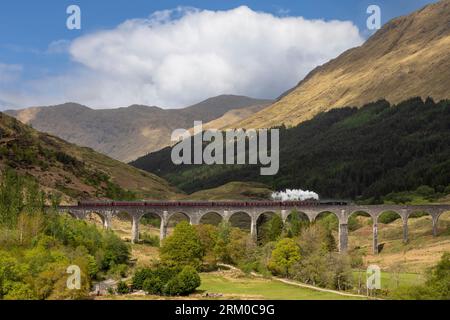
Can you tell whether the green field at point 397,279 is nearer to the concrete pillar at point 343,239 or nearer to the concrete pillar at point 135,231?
the concrete pillar at point 343,239

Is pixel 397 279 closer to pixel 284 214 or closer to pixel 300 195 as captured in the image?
pixel 284 214

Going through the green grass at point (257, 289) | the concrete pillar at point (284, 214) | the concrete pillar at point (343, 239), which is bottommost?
the green grass at point (257, 289)

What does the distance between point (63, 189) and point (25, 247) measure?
8805 centimetres

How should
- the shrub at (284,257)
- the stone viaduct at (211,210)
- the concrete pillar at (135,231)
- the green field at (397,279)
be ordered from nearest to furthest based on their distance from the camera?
the green field at (397,279) < the shrub at (284,257) < the concrete pillar at (135,231) < the stone viaduct at (211,210)

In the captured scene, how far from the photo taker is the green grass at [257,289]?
70.0 meters

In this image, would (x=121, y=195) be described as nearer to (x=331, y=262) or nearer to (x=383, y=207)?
(x=383, y=207)

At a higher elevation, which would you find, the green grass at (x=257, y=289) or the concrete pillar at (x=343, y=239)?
the concrete pillar at (x=343, y=239)

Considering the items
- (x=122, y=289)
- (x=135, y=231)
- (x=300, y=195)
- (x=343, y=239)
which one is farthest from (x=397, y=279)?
(x=300, y=195)

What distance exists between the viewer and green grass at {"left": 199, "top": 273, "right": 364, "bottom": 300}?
7000 cm

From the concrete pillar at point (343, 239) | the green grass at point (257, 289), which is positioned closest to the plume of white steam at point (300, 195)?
the concrete pillar at point (343, 239)

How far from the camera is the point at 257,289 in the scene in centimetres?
7819

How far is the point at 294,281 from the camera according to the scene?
86312 mm

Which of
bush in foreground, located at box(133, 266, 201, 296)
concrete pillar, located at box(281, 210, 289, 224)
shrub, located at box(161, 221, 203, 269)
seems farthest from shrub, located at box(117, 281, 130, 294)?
concrete pillar, located at box(281, 210, 289, 224)
